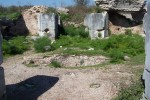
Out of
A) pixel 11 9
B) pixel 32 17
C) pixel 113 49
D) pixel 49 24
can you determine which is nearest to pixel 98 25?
pixel 49 24

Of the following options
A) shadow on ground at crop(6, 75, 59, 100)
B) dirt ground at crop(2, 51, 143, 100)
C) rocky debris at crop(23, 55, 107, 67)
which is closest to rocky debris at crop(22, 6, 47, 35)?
rocky debris at crop(23, 55, 107, 67)

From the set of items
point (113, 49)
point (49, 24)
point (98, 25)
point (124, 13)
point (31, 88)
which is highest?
point (124, 13)

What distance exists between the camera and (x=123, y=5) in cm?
1903

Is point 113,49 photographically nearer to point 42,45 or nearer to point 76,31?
point 42,45

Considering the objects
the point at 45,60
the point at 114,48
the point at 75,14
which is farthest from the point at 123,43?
the point at 75,14

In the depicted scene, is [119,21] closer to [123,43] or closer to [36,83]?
[123,43]

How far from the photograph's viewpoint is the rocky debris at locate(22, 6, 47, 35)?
20.7m

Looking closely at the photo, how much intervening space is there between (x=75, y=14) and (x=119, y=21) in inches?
131

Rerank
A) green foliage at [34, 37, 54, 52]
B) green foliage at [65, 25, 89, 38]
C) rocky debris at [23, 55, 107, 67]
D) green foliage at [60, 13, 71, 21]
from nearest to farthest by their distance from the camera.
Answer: rocky debris at [23, 55, 107, 67] → green foliage at [34, 37, 54, 52] → green foliage at [65, 25, 89, 38] → green foliage at [60, 13, 71, 21]

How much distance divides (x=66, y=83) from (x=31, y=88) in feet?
2.75

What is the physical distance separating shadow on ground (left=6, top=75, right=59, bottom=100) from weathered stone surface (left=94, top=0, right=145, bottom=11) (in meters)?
12.0

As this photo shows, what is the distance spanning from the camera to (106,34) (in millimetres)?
17969

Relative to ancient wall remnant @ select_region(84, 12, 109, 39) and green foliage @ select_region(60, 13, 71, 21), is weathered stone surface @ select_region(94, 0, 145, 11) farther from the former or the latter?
green foliage @ select_region(60, 13, 71, 21)

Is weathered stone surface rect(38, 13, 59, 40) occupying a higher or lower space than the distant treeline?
lower
